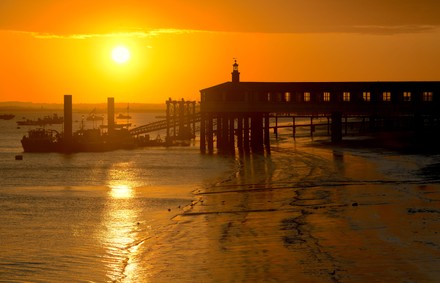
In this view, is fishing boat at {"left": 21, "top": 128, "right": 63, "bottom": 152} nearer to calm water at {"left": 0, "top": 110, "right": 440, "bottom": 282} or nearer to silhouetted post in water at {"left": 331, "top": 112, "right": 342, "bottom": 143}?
calm water at {"left": 0, "top": 110, "right": 440, "bottom": 282}

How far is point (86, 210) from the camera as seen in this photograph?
38.6 meters

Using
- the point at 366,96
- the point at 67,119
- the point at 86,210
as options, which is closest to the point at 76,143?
the point at 67,119

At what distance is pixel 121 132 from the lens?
112 metres

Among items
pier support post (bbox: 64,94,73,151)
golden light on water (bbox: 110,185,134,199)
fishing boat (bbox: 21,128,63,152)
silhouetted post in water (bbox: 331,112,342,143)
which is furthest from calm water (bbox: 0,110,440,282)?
fishing boat (bbox: 21,128,63,152)

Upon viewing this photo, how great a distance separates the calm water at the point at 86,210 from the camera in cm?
2456

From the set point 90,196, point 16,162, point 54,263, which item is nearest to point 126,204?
point 90,196

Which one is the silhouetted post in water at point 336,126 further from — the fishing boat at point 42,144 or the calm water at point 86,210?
the fishing boat at point 42,144

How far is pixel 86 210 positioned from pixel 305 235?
14.8 metres

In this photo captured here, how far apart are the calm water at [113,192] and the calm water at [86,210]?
0.13 feet

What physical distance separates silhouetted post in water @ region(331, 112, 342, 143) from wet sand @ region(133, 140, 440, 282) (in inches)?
1566

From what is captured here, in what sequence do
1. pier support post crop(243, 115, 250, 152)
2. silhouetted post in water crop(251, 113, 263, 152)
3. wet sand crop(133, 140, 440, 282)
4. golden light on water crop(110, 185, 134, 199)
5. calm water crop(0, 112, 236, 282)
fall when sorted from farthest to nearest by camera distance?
pier support post crop(243, 115, 250, 152) → silhouetted post in water crop(251, 113, 263, 152) → golden light on water crop(110, 185, 134, 199) → calm water crop(0, 112, 236, 282) → wet sand crop(133, 140, 440, 282)

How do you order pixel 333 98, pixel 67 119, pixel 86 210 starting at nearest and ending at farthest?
pixel 86 210, pixel 333 98, pixel 67 119

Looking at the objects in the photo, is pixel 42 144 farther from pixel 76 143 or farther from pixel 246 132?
pixel 246 132

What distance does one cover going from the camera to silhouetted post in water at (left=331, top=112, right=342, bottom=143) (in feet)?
283
